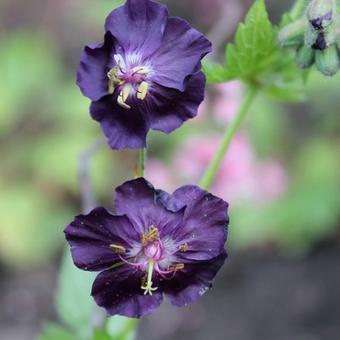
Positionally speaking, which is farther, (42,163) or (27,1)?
→ (27,1)

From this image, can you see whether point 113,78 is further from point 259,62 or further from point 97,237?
point 259,62

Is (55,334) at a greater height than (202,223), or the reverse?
(55,334)

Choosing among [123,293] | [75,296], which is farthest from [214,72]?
[75,296]

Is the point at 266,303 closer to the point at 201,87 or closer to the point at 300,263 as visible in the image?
the point at 300,263

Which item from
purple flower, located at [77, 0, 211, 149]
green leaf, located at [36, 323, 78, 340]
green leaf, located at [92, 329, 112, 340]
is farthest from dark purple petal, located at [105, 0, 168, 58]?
green leaf, located at [36, 323, 78, 340]

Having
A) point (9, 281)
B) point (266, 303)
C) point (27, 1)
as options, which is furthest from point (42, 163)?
point (27, 1)

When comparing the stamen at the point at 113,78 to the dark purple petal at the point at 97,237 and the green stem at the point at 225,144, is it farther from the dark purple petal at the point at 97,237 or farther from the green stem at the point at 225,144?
the green stem at the point at 225,144

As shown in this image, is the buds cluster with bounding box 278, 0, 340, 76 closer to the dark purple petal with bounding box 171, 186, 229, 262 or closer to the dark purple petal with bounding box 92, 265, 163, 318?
the dark purple petal with bounding box 171, 186, 229, 262
